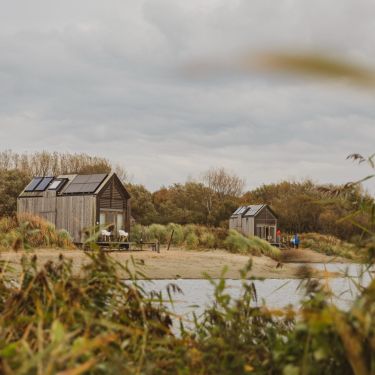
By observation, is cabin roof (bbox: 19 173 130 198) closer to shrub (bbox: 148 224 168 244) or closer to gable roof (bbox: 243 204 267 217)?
shrub (bbox: 148 224 168 244)

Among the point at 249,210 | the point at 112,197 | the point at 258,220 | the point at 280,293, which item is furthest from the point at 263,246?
the point at 249,210

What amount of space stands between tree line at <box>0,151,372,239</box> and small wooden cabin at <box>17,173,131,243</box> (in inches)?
372

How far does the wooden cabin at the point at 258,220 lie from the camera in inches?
2237

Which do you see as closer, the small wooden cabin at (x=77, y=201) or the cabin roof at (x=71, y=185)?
the small wooden cabin at (x=77, y=201)

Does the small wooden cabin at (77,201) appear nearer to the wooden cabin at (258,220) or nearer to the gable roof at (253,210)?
the wooden cabin at (258,220)

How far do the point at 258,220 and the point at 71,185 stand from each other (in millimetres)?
19220

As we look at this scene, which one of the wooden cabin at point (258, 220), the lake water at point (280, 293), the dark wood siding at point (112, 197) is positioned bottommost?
the lake water at point (280, 293)

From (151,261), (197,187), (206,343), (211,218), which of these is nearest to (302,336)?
(206,343)

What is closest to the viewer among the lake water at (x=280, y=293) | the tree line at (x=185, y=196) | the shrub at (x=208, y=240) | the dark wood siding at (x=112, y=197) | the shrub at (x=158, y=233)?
the lake water at (x=280, y=293)

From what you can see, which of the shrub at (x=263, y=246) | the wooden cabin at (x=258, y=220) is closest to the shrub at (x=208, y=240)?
the wooden cabin at (x=258, y=220)

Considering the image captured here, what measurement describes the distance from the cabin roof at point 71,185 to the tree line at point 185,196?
903 cm

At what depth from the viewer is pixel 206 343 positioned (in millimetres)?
2371

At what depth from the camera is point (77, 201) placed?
41469mm

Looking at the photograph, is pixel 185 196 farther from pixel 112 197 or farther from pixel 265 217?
pixel 112 197
